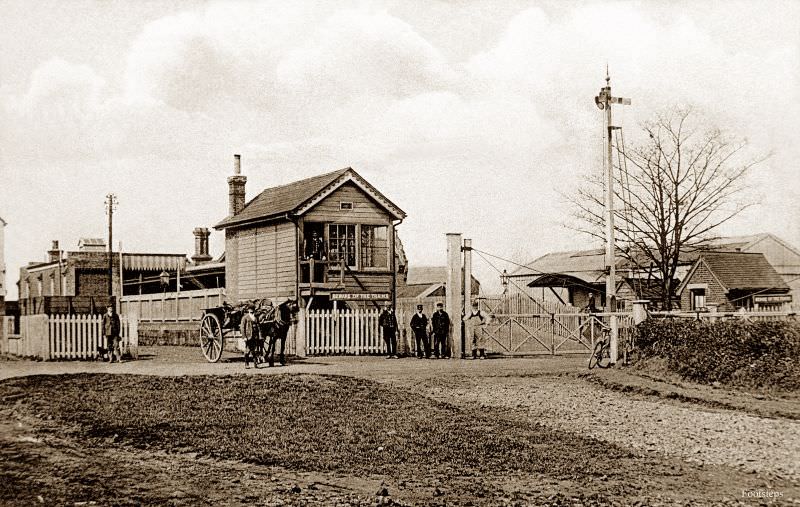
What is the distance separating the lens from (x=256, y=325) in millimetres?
20250

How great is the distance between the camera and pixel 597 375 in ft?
59.1

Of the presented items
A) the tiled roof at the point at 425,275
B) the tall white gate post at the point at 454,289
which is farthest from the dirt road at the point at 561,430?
the tiled roof at the point at 425,275

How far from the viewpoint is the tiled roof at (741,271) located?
152ft

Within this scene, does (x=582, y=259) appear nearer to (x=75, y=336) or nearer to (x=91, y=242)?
(x=91, y=242)

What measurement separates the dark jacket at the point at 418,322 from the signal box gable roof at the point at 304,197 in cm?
670

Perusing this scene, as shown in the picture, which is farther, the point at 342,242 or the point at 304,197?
the point at 342,242

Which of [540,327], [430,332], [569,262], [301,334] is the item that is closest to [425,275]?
[569,262]

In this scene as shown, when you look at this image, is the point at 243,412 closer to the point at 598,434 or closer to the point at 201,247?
the point at 598,434

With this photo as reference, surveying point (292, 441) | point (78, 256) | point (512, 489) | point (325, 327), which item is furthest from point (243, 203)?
point (512, 489)

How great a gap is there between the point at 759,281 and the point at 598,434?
40532 mm

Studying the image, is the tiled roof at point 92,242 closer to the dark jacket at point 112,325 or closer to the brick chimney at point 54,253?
the brick chimney at point 54,253

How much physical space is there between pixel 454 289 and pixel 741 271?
29071mm

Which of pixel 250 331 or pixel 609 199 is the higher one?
pixel 609 199

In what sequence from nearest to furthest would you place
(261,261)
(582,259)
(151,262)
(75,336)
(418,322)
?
(75,336) < (418,322) < (261,261) < (151,262) < (582,259)
